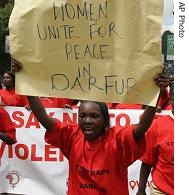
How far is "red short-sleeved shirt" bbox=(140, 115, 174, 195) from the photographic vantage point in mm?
4438

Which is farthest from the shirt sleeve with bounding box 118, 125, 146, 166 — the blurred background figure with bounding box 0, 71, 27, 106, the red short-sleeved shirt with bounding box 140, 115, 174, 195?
the blurred background figure with bounding box 0, 71, 27, 106

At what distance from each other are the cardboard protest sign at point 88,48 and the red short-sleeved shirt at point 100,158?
55 cm

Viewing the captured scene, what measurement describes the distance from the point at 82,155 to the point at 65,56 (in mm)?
740

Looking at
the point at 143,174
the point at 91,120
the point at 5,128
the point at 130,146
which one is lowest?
the point at 143,174

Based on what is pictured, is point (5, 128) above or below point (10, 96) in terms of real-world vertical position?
below

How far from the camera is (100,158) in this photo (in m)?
3.77

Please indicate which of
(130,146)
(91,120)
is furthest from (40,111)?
(130,146)

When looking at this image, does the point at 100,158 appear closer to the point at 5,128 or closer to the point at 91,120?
the point at 91,120

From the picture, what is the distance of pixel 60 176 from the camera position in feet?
23.1

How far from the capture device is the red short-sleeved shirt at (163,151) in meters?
4.44

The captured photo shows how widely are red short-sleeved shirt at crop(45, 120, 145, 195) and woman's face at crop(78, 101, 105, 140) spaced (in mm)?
49

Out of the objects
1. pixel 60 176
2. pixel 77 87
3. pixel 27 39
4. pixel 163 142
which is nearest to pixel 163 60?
pixel 77 87

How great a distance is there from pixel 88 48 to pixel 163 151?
1.43m
